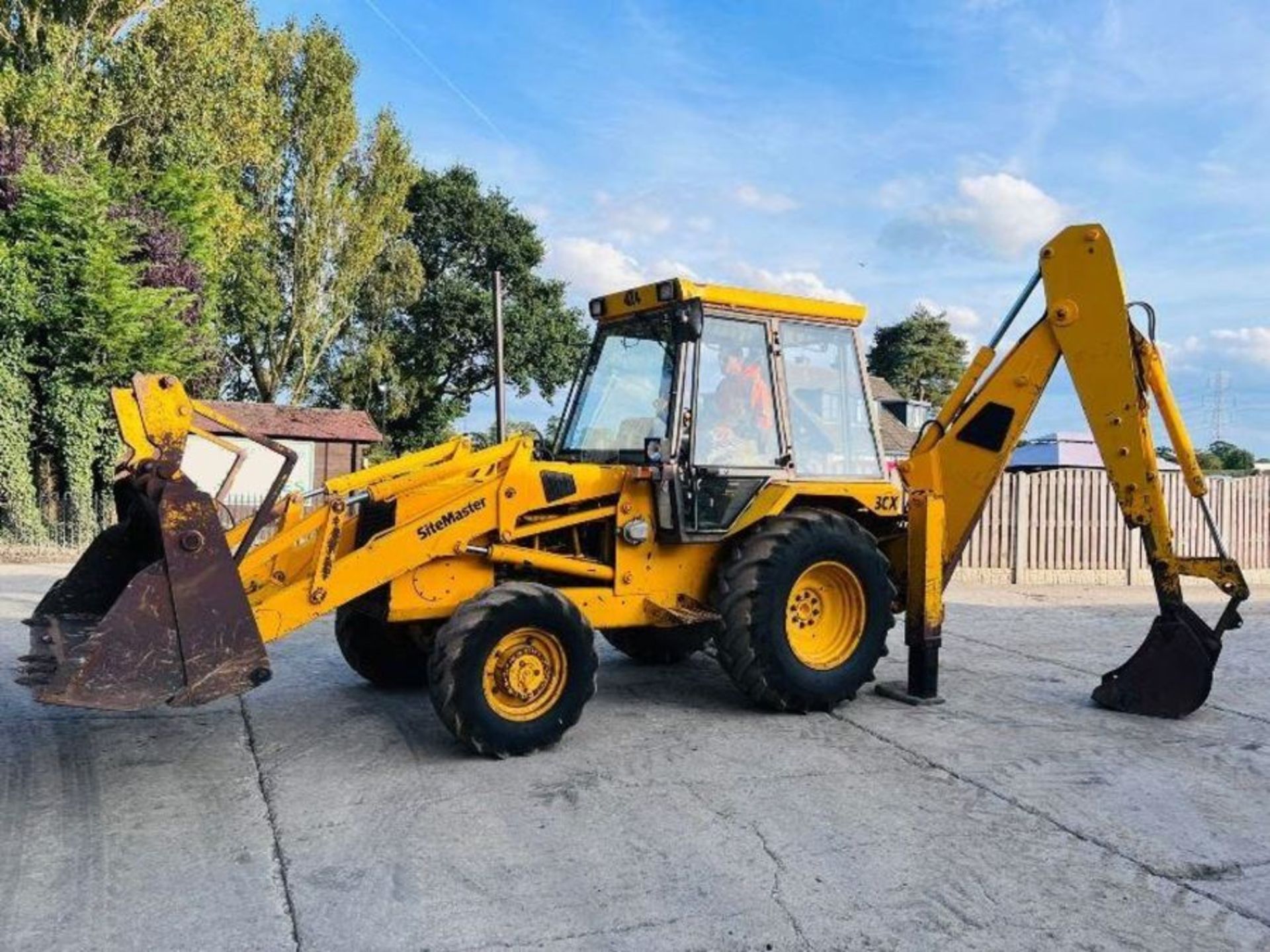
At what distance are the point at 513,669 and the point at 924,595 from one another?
2.84 m

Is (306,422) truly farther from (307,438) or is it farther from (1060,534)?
(1060,534)

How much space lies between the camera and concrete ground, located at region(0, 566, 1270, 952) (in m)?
3.52

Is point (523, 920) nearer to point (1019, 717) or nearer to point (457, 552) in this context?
point (457, 552)

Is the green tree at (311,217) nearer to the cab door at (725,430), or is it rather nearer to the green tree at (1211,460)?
the cab door at (725,430)

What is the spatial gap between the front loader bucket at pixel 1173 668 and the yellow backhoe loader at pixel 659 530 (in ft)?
0.05

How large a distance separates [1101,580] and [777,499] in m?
11.0

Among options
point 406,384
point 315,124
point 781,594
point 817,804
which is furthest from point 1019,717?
point 406,384

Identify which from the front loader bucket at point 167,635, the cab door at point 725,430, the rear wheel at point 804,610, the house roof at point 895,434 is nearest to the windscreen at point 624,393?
the cab door at point 725,430

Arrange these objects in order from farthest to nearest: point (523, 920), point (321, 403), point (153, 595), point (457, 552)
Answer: point (321, 403) → point (457, 552) → point (153, 595) → point (523, 920)

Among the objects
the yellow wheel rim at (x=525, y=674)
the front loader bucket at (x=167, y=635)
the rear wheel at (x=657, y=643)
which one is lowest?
the rear wheel at (x=657, y=643)

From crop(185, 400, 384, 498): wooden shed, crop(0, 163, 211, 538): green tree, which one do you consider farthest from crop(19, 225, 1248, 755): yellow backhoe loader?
crop(185, 400, 384, 498): wooden shed

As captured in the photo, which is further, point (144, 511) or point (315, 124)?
point (315, 124)

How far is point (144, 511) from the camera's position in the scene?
4.77 metres

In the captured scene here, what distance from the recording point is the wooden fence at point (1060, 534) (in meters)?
14.9
